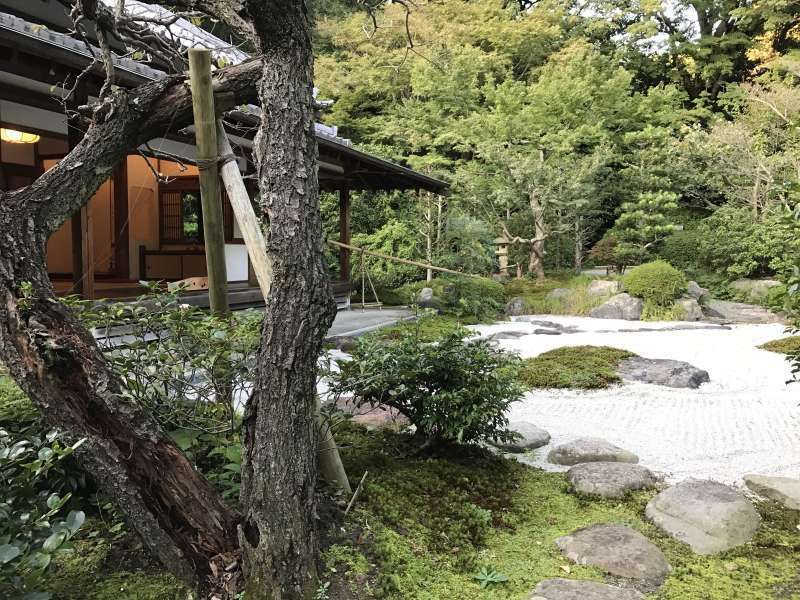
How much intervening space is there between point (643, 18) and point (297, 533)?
2045cm

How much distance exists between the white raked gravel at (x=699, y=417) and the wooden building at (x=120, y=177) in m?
3.54

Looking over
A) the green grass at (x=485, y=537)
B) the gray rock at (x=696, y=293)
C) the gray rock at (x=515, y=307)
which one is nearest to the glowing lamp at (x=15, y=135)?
the green grass at (x=485, y=537)

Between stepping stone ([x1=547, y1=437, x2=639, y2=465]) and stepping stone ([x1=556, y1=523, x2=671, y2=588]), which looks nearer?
stepping stone ([x1=556, y1=523, x2=671, y2=588])

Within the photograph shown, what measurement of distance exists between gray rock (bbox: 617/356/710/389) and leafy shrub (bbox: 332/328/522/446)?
10.7 ft

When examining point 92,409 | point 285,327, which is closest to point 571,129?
point 285,327

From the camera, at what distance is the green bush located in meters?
11.1

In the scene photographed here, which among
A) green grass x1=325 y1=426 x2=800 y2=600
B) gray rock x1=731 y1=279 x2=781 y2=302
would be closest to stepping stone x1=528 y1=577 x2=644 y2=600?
green grass x1=325 y1=426 x2=800 y2=600

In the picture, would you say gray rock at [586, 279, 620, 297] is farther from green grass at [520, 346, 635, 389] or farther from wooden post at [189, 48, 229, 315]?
wooden post at [189, 48, 229, 315]

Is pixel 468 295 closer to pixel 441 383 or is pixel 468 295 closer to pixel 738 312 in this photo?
pixel 738 312

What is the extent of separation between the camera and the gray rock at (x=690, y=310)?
1088 cm

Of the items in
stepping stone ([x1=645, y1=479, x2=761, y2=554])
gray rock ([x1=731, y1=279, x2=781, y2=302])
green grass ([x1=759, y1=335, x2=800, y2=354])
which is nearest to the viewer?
stepping stone ([x1=645, y1=479, x2=761, y2=554])

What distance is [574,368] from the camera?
Answer: 6.08 meters

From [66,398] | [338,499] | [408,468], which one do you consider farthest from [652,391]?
[66,398]

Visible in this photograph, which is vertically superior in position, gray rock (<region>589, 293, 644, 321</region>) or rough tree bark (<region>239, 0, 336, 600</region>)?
rough tree bark (<region>239, 0, 336, 600</region>)
